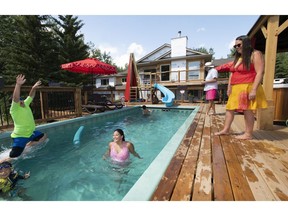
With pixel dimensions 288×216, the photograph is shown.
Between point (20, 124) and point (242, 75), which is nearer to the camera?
point (242, 75)

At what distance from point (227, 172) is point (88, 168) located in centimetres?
230

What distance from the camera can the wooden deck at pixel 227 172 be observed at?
1.35 metres

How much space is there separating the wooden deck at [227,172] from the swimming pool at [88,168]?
17cm

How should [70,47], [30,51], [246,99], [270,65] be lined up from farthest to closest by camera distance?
[70,47] → [30,51] → [270,65] → [246,99]

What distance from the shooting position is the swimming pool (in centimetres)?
208

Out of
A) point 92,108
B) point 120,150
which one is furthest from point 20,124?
point 92,108

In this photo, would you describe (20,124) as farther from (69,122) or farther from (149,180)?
(149,180)

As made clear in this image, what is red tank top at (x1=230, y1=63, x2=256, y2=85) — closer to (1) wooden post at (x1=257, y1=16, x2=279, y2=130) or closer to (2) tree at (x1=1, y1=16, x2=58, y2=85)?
(1) wooden post at (x1=257, y1=16, x2=279, y2=130)

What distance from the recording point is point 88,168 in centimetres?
295

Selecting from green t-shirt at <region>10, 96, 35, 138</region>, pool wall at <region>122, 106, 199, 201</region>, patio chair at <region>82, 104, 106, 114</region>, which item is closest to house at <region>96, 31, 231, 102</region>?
patio chair at <region>82, 104, 106, 114</region>
